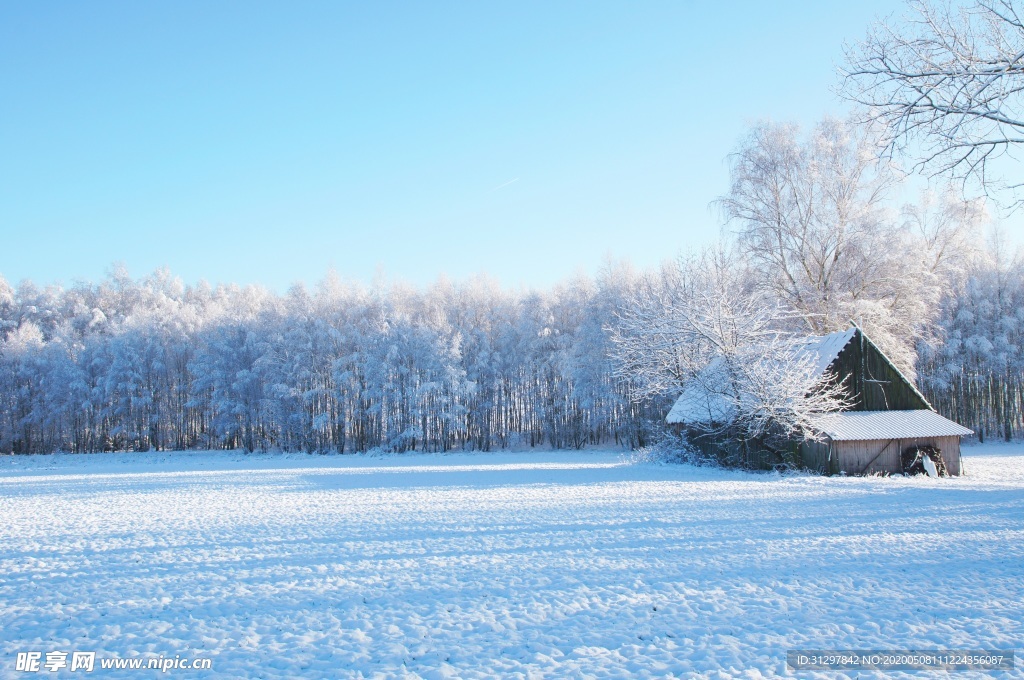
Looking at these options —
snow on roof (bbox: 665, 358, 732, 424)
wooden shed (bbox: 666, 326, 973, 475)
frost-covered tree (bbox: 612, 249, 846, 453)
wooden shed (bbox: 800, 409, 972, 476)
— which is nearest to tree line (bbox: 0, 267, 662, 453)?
frost-covered tree (bbox: 612, 249, 846, 453)

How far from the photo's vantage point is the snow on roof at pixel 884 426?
76.2 ft

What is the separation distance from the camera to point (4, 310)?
5984 centimetres

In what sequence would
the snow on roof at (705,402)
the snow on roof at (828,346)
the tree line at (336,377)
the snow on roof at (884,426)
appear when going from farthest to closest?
the tree line at (336,377), the snow on roof at (705,402), the snow on roof at (828,346), the snow on roof at (884,426)

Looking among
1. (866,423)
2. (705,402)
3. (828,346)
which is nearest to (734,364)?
(705,402)

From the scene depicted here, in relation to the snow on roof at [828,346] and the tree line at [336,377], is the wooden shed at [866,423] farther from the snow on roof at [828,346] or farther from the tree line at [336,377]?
the tree line at [336,377]

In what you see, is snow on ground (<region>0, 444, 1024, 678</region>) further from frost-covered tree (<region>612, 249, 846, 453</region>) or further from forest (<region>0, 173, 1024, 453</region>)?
forest (<region>0, 173, 1024, 453</region>)

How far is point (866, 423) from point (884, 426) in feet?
2.19

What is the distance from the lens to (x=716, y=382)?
26016 mm

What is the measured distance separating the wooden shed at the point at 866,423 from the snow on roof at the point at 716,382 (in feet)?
0.18

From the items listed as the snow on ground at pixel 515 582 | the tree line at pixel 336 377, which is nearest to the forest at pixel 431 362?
the tree line at pixel 336 377

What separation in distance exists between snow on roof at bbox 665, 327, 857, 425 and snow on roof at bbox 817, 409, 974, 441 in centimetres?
212

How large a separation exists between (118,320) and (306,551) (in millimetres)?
59358

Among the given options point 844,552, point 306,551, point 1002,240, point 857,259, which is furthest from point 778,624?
point 1002,240

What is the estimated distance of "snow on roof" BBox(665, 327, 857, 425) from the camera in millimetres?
24938
